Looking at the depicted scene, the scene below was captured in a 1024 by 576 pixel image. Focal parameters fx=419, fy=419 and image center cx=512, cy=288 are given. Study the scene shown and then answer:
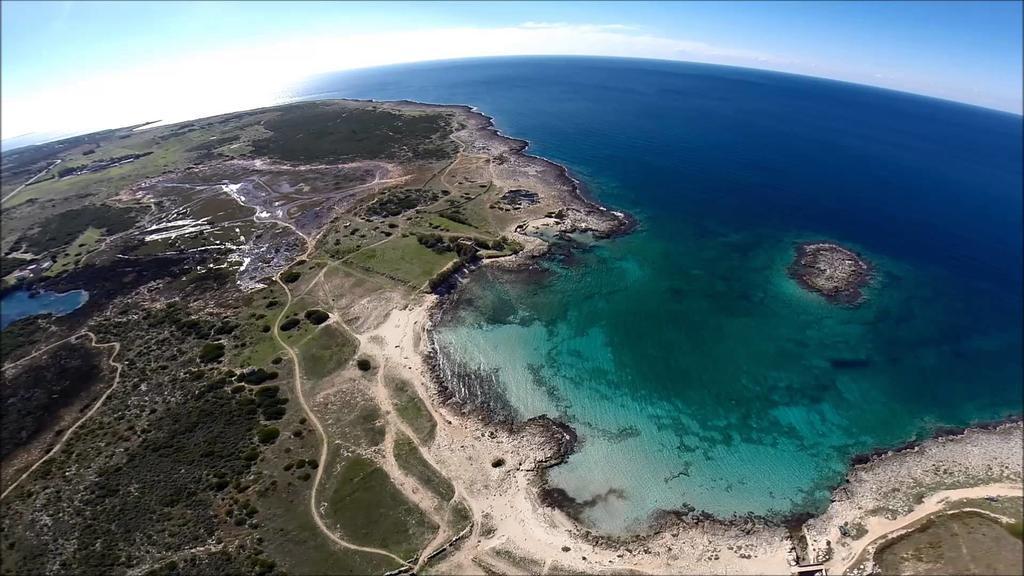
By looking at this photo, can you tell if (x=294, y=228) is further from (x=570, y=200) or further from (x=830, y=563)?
(x=830, y=563)

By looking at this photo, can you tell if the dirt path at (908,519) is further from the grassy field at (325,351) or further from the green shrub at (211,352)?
the green shrub at (211,352)

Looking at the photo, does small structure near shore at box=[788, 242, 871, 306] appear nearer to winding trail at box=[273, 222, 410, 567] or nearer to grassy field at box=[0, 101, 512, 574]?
grassy field at box=[0, 101, 512, 574]

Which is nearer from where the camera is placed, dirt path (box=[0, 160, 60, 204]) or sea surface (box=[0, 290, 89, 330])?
sea surface (box=[0, 290, 89, 330])

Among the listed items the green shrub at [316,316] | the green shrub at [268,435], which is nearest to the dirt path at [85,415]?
the green shrub at [268,435]

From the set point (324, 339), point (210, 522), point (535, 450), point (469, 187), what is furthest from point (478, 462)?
point (469, 187)

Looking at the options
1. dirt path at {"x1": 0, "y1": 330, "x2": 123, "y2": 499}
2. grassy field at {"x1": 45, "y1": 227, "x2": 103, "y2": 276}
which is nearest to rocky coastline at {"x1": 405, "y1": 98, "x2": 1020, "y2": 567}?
dirt path at {"x1": 0, "y1": 330, "x2": 123, "y2": 499}

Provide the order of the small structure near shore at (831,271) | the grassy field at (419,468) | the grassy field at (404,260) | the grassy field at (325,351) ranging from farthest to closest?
1. the grassy field at (404,260)
2. the small structure near shore at (831,271)
3. the grassy field at (325,351)
4. the grassy field at (419,468)
